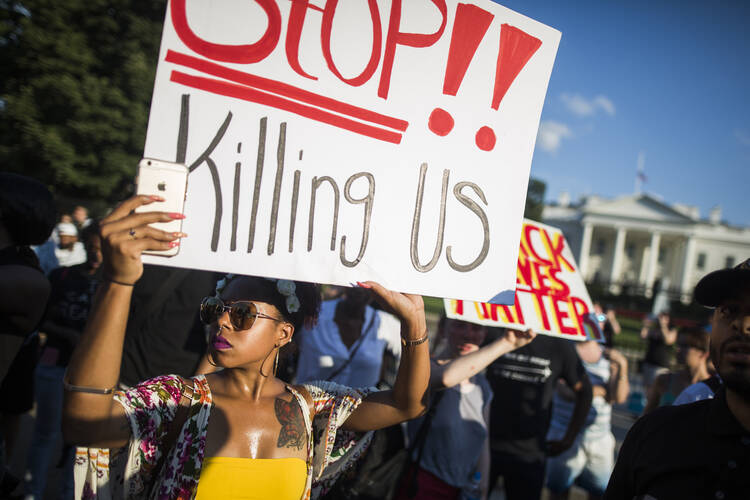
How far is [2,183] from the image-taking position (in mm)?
1803

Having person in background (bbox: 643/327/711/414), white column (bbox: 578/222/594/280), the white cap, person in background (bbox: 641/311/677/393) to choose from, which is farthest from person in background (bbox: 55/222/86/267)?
white column (bbox: 578/222/594/280)

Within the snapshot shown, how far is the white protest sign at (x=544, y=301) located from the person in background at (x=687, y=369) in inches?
58.5

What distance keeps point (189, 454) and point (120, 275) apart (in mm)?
675

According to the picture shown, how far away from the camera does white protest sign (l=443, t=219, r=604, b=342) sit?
223 cm

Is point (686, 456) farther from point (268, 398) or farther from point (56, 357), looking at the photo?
point (56, 357)

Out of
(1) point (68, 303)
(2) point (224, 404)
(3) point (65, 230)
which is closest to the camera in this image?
(2) point (224, 404)

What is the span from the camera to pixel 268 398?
173 cm

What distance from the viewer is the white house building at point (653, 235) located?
199 ft

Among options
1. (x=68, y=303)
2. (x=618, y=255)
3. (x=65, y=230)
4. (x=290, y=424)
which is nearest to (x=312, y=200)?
(x=290, y=424)

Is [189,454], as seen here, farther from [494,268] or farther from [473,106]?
[473,106]

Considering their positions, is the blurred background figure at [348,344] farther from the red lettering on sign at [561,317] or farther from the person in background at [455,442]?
the red lettering on sign at [561,317]

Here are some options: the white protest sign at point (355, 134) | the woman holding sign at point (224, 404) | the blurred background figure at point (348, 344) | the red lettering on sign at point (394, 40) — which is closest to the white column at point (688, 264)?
the blurred background figure at point (348, 344)

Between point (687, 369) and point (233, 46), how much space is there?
379 centimetres

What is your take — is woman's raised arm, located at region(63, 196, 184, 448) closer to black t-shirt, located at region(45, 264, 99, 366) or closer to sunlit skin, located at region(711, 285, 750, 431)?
sunlit skin, located at region(711, 285, 750, 431)
